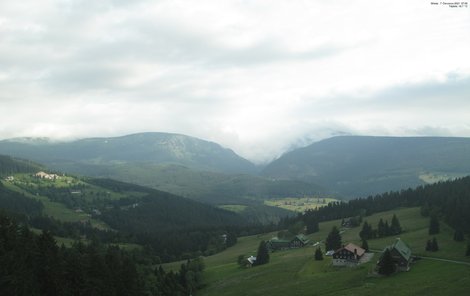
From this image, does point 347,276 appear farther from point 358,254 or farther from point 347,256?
point 358,254

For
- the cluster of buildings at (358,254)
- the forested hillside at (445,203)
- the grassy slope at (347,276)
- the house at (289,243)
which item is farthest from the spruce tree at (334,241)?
the house at (289,243)

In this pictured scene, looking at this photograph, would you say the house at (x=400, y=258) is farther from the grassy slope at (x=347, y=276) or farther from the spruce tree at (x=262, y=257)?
the spruce tree at (x=262, y=257)

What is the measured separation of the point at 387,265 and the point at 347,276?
8258 mm

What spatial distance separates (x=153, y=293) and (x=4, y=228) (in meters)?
35.9

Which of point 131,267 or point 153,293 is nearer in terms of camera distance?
point 131,267

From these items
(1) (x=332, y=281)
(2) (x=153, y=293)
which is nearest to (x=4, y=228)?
(2) (x=153, y=293)

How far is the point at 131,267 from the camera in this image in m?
72.0

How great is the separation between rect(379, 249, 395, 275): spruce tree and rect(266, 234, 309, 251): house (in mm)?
70986

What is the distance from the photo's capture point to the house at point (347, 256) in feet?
341

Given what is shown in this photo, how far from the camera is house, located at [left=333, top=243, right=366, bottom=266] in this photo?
4094 inches

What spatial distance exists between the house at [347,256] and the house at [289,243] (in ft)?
176

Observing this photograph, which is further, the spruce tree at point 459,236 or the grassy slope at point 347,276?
the spruce tree at point 459,236

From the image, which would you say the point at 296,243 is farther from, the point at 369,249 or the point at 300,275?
the point at 300,275

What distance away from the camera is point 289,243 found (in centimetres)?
16500
